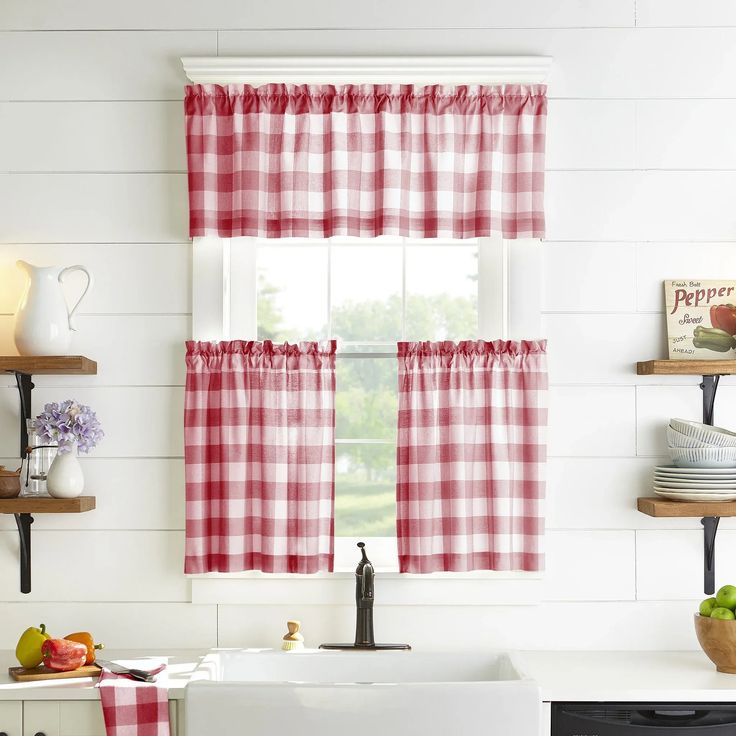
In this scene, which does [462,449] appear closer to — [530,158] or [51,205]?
[530,158]

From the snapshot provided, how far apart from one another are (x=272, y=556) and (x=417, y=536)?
40cm

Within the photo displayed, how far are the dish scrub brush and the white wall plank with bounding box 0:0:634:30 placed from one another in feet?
5.51

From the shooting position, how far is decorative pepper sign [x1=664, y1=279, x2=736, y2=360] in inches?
94.8

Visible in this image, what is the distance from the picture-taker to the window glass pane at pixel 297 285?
2.54 meters

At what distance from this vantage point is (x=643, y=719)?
2.00 m

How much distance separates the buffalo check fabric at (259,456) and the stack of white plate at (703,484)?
36.7 inches

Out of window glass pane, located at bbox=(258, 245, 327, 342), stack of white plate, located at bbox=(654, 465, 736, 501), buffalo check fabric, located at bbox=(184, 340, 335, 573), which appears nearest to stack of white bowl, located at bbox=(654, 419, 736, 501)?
stack of white plate, located at bbox=(654, 465, 736, 501)

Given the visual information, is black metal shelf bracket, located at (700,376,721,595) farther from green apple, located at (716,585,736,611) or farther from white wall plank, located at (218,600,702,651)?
green apple, located at (716,585,736,611)

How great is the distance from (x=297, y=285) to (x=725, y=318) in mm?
1225

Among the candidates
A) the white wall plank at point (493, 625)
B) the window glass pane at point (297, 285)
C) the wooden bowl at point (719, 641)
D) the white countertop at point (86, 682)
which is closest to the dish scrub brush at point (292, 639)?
the white wall plank at point (493, 625)

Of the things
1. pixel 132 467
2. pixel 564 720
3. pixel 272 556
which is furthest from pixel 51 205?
pixel 564 720

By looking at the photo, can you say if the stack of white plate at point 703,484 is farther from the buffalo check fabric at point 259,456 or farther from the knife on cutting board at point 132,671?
the knife on cutting board at point 132,671

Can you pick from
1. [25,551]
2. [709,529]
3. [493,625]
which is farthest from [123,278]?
[709,529]

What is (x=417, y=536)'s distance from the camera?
2.37 metres
